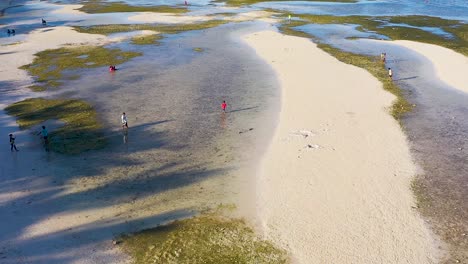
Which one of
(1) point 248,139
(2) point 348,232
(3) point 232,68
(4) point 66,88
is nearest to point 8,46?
(4) point 66,88

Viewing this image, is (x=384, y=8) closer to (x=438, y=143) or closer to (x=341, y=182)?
(x=438, y=143)

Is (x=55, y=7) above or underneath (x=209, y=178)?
above

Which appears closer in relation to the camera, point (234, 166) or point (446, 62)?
point (234, 166)

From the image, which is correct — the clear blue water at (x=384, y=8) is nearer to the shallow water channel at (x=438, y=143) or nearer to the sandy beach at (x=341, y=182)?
the shallow water channel at (x=438, y=143)

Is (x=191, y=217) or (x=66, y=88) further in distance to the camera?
(x=66, y=88)

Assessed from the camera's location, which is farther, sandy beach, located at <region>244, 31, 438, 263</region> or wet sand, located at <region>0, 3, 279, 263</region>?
wet sand, located at <region>0, 3, 279, 263</region>

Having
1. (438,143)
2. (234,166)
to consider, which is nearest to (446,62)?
(438,143)

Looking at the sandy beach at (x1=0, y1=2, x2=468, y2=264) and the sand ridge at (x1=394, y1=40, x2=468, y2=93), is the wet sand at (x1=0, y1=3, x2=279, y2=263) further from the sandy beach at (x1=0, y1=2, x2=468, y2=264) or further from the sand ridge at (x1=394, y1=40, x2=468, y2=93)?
the sand ridge at (x1=394, y1=40, x2=468, y2=93)

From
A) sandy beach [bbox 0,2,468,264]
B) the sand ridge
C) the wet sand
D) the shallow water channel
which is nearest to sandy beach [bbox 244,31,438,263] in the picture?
sandy beach [bbox 0,2,468,264]

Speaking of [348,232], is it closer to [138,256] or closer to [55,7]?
[138,256]
